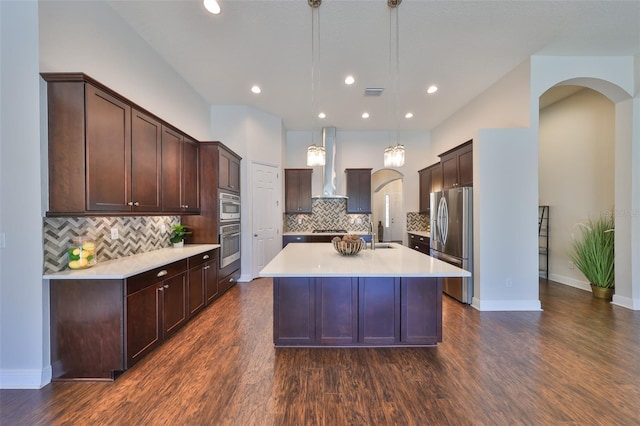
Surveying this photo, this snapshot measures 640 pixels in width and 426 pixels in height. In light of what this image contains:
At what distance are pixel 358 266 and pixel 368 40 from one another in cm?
278

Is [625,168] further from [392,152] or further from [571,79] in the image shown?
[392,152]

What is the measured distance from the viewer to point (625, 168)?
3568mm

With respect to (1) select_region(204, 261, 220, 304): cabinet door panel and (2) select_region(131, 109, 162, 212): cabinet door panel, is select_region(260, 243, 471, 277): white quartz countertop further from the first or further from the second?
(2) select_region(131, 109, 162, 212): cabinet door panel

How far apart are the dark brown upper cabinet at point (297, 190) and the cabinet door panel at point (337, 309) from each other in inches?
149

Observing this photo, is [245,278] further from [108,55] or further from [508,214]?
[508,214]

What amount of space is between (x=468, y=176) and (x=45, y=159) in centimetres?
492

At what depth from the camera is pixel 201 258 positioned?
3428 millimetres

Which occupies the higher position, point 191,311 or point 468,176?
point 468,176

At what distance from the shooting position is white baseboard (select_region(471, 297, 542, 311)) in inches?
138

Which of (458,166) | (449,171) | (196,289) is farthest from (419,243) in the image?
(196,289)

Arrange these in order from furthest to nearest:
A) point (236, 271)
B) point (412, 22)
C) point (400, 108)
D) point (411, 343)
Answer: point (400, 108), point (236, 271), point (412, 22), point (411, 343)

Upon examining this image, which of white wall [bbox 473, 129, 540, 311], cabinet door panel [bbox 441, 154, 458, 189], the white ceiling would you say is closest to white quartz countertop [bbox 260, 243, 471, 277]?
white wall [bbox 473, 129, 540, 311]

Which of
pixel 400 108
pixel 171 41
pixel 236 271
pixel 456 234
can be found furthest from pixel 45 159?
pixel 400 108

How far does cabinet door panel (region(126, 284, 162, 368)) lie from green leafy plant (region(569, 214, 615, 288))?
20.2 feet
